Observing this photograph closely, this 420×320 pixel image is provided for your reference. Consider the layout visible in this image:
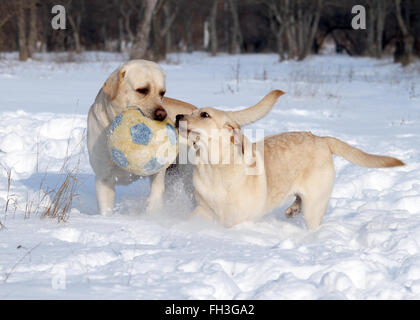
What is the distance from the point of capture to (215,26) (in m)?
46.3

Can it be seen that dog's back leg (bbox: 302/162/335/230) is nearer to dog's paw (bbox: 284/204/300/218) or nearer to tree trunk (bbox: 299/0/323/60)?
dog's paw (bbox: 284/204/300/218)

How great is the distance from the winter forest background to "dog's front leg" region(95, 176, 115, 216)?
17500mm

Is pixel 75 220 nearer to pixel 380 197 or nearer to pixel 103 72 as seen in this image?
pixel 380 197

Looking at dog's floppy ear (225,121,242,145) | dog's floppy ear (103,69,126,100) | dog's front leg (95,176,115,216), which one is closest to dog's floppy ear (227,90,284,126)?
dog's floppy ear (225,121,242,145)

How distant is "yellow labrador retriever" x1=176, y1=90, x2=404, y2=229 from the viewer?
4.20 meters

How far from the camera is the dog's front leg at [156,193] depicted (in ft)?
15.1

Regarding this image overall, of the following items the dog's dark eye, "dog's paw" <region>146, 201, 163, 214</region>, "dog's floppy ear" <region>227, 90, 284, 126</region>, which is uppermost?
the dog's dark eye

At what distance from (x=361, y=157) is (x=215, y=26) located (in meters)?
43.4

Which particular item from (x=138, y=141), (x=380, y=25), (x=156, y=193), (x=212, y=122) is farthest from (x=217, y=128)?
(x=380, y=25)

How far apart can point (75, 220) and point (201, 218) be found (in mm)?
995

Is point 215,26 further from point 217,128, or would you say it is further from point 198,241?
point 198,241

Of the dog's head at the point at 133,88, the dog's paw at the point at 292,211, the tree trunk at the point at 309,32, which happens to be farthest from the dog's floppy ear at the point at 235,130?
the tree trunk at the point at 309,32

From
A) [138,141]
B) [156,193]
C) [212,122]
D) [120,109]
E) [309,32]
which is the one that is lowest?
[156,193]

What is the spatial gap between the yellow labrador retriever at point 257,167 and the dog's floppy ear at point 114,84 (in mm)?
561
